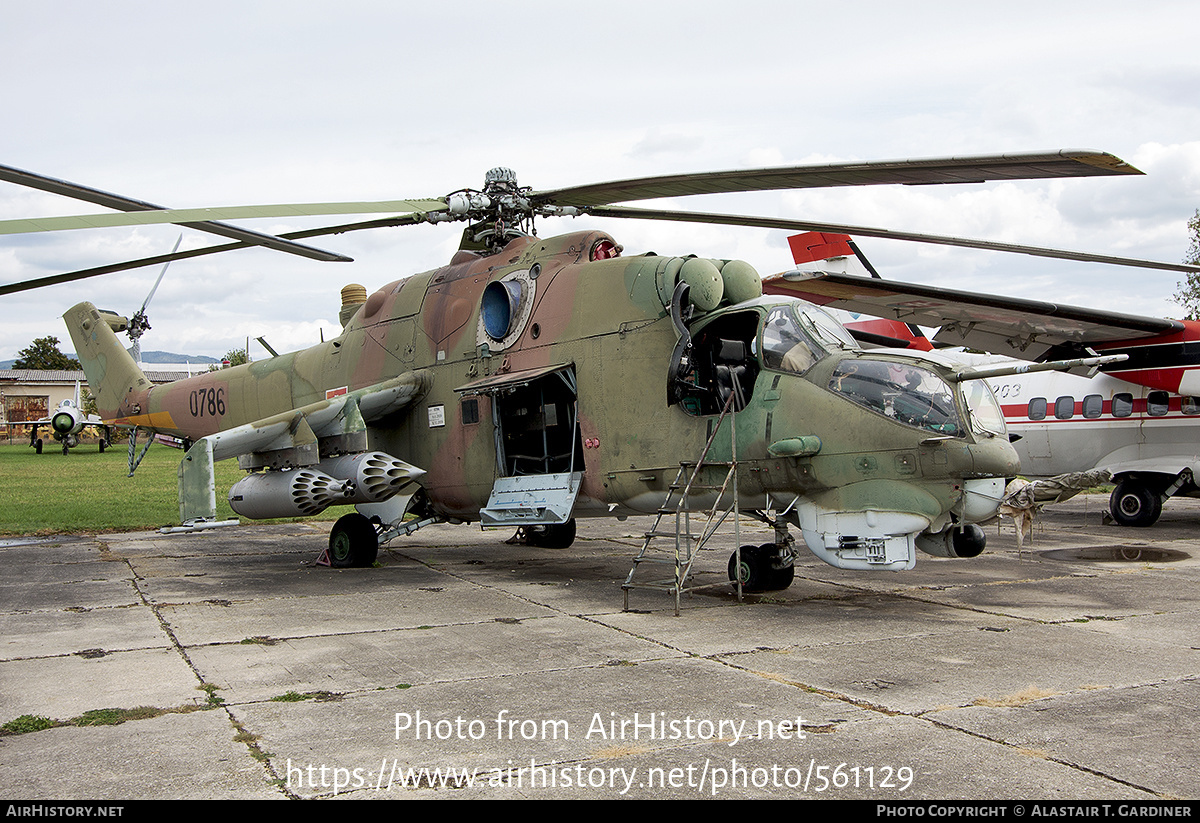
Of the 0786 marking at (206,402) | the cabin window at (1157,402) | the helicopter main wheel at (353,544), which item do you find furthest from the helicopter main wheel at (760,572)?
the cabin window at (1157,402)

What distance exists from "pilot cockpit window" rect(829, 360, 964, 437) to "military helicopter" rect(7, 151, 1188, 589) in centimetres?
2

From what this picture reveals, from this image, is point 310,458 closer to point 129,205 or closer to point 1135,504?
point 129,205

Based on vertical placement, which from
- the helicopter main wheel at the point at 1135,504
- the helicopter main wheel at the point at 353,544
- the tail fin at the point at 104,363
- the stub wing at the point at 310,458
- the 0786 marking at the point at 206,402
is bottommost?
the helicopter main wheel at the point at 1135,504

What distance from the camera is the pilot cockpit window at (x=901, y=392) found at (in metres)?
7.86

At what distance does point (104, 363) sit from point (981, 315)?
15.2 meters

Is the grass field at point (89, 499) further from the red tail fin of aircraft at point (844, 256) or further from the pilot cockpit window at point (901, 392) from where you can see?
the red tail fin of aircraft at point (844, 256)

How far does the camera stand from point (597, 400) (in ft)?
32.4

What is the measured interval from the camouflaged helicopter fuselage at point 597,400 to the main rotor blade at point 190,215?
6.16ft

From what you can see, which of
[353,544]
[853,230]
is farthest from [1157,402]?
[353,544]
